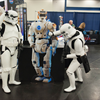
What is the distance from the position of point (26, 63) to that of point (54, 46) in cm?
76

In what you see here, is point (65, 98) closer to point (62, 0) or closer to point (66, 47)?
point (66, 47)

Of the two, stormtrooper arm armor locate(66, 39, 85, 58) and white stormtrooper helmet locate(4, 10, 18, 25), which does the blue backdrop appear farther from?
stormtrooper arm armor locate(66, 39, 85, 58)

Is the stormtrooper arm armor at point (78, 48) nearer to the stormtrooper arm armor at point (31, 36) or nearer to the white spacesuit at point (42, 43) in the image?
the white spacesuit at point (42, 43)

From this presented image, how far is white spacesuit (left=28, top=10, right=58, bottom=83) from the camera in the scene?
280cm

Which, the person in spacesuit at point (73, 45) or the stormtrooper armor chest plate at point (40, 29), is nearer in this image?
the person in spacesuit at point (73, 45)

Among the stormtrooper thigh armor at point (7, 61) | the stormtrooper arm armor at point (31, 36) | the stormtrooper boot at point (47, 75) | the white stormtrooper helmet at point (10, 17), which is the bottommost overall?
the stormtrooper boot at point (47, 75)

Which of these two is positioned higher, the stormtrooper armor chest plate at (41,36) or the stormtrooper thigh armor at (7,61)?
the stormtrooper armor chest plate at (41,36)

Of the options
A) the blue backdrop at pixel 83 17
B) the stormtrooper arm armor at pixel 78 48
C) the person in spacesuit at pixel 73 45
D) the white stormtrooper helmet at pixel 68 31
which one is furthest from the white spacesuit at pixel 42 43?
the blue backdrop at pixel 83 17

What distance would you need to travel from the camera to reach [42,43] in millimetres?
2857

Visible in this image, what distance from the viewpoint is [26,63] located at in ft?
10.2

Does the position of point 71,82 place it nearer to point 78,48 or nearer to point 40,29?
point 78,48

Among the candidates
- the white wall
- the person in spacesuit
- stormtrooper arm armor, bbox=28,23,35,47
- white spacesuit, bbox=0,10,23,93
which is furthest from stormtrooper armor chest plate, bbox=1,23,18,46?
the white wall

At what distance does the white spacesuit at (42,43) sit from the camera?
9.20 ft

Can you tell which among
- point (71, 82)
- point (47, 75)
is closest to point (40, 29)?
point (47, 75)
